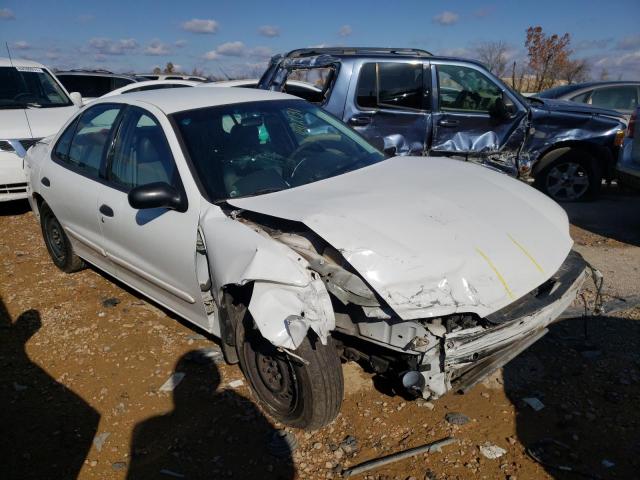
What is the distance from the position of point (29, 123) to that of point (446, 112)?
537 centimetres

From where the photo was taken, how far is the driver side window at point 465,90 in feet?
19.7

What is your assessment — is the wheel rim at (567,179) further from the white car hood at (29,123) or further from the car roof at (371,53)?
the white car hood at (29,123)

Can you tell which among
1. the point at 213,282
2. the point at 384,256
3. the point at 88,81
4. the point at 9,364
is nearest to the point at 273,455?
the point at 213,282

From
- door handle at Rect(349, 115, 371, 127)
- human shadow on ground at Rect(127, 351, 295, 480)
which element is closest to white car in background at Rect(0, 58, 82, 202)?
door handle at Rect(349, 115, 371, 127)

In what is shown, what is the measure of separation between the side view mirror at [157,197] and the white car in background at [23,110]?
4.24m

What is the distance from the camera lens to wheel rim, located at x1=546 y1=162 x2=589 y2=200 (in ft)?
21.5

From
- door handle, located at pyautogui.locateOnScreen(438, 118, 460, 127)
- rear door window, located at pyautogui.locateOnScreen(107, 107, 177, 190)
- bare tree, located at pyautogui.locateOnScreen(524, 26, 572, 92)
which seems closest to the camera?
rear door window, located at pyautogui.locateOnScreen(107, 107, 177, 190)

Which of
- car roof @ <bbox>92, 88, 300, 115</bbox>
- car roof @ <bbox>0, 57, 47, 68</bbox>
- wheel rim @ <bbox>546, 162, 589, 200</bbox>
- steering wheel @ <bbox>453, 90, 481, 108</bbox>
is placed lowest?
wheel rim @ <bbox>546, 162, 589, 200</bbox>

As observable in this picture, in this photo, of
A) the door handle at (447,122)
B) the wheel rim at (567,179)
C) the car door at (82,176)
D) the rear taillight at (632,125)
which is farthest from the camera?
the wheel rim at (567,179)

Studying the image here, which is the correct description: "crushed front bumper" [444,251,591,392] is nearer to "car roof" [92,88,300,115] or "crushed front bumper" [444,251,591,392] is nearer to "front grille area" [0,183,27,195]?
"car roof" [92,88,300,115]

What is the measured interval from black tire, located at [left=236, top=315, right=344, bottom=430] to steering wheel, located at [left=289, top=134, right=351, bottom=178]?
116cm

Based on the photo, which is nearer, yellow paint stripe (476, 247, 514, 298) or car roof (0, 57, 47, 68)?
yellow paint stripe (476, 247, 514, 298)

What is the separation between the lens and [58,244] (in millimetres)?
4684

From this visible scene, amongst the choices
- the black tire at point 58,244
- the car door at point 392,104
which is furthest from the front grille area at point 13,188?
the car door at point 392,104
